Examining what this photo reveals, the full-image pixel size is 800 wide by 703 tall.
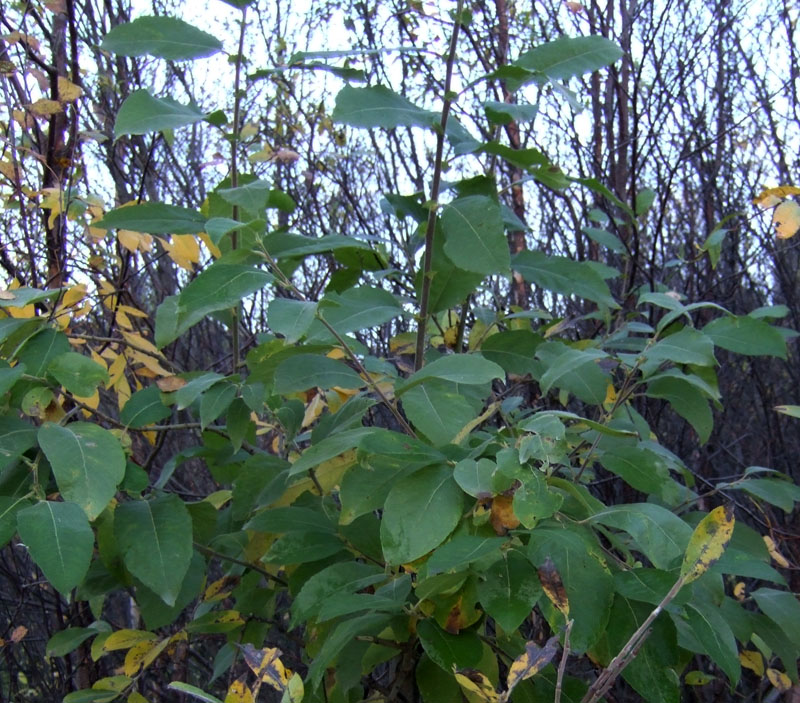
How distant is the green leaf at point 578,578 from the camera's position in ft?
2.86

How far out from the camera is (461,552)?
841mm

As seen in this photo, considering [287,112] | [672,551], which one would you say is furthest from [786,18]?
[672,551]

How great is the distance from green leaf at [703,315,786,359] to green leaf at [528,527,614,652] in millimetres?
404

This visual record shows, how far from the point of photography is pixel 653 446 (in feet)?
4.79

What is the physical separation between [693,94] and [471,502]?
2855 mm

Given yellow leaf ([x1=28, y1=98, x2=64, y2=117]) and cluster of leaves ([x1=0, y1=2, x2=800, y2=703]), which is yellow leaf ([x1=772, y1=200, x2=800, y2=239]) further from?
yellow leaf ([x1=28, y1=98, x2=64, y2=117])

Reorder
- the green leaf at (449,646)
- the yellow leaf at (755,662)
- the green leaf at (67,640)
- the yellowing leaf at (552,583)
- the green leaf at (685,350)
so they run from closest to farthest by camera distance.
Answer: the yellowing leaf at (552,583)
the green leaf at (449,646)
the green leaf at (685,350)
the green leaf at (67,640)
the yellow leaf at (755,662)

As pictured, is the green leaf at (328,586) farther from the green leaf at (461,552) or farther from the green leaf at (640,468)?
the green leaf at (640,468)

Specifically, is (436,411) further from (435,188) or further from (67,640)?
(67,640)

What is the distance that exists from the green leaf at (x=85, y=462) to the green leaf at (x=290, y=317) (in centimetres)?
27

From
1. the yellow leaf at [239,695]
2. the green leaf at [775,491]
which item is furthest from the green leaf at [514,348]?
the yellow leaf at [239,695]

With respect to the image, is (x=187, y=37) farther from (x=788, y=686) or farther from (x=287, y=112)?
(x=287, y=112)

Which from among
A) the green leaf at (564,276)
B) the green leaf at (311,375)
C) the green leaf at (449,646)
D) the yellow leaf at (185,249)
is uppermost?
the yellow leaf at (185,249)

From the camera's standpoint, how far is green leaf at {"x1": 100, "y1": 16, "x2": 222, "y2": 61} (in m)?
1.14
